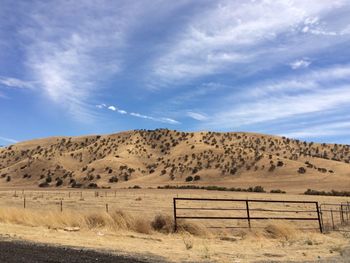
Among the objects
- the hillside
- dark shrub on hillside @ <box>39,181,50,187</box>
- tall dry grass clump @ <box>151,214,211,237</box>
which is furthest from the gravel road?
dark shrub on hillside @ <box>39,181,50,187</box>

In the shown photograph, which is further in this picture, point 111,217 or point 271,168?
point 271,168

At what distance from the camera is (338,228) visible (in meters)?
26.6

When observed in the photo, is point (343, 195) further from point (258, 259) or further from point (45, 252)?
point (45, 252)

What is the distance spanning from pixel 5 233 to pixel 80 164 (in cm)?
9130

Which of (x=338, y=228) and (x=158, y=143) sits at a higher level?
(x=158, y=143)

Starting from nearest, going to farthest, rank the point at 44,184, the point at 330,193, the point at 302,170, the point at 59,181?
the point at 330,193, the point at 302,170, the point at 44,184, the point at 59,181

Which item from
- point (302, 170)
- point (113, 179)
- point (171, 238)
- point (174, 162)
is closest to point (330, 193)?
point (302, 170)

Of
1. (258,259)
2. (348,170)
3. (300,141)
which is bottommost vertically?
(258,259)

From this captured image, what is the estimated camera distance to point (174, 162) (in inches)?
4055

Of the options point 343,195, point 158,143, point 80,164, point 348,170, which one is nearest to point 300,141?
point 158,143

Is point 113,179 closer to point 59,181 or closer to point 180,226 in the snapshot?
point 59,181

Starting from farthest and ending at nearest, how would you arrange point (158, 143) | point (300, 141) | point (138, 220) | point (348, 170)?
point (300, 141) → point (158, 143) → point (348, 170) → point (138, 220)

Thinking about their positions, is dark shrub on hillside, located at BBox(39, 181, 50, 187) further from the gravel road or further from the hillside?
the gravel road

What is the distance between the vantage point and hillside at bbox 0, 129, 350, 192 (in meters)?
81.2
